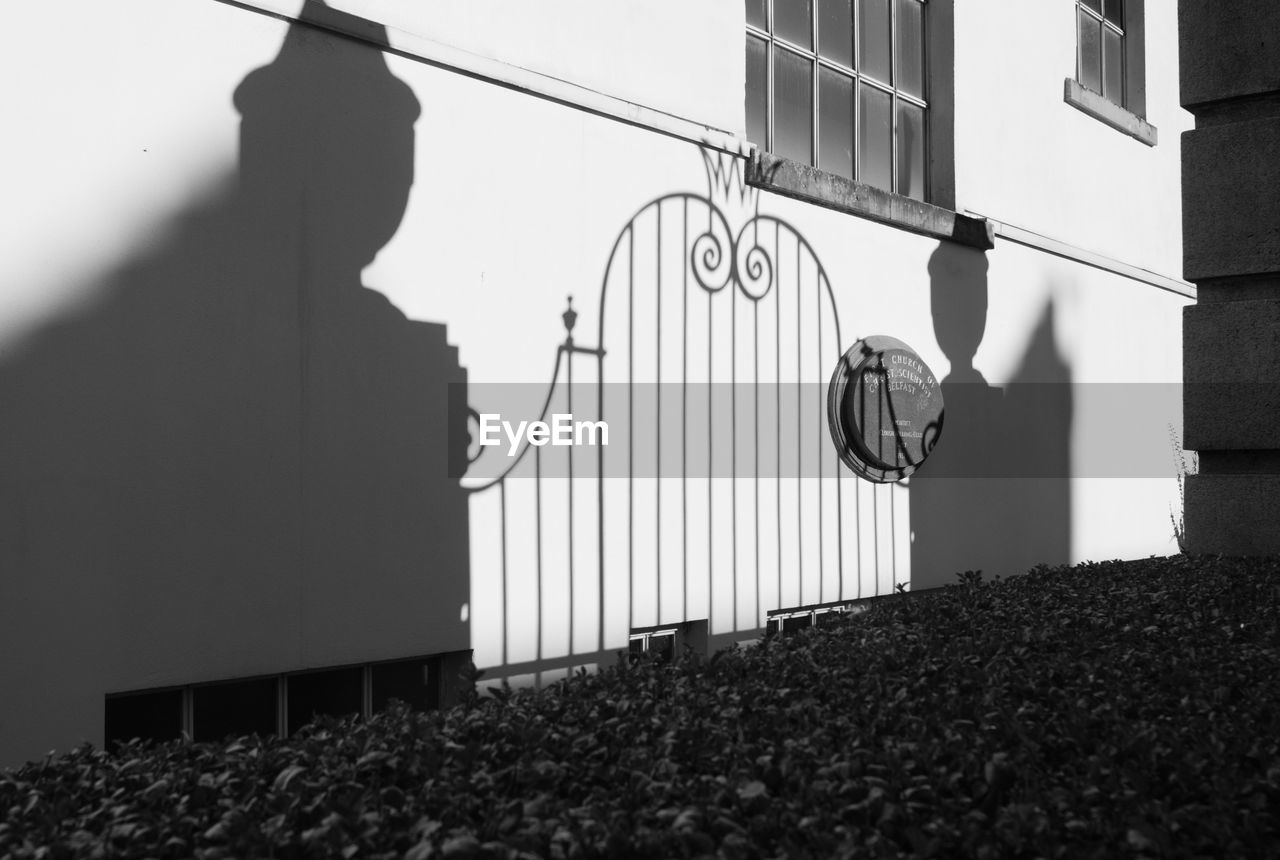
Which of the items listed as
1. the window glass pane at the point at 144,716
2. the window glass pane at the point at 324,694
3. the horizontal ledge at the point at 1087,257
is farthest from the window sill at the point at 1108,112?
the window glass pane at the point at 144,716

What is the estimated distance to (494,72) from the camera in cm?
520

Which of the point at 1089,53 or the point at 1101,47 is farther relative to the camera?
the point at 1101,47

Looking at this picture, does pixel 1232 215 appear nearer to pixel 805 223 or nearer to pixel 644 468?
pixel 805 223

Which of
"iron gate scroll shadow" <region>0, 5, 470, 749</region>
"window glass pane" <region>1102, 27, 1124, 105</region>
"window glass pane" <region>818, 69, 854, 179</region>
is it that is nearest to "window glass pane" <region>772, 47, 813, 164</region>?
"window glass pane" <region>818, 69, 854, 179</region>

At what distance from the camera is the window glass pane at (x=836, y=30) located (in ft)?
24.5

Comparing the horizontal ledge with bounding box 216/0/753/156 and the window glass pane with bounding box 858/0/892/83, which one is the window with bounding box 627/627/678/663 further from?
the window glass pane with bounding box 858/0/892/83

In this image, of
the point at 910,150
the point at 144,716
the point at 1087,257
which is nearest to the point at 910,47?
the point at 910,150

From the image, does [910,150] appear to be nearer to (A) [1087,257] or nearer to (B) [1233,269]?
(A) [1087,257]

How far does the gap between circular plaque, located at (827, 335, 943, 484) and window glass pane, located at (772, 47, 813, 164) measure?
1159mm

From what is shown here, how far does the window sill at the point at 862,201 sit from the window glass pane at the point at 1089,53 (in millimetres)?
2280

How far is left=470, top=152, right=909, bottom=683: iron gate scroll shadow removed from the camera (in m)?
5.35

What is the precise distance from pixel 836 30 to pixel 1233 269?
2697 mm

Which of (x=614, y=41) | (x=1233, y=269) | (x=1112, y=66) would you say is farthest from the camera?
(x=1112, y=66)

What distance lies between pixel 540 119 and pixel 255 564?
7.47ft
